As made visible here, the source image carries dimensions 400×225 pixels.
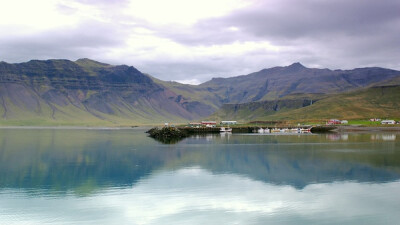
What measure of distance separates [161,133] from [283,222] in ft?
296

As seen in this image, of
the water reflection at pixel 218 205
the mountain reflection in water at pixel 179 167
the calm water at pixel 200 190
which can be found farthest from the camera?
the mountain reflection in water at pixel 179 167

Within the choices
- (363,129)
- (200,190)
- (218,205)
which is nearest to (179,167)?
(200,190)

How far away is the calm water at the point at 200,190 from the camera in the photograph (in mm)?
26266

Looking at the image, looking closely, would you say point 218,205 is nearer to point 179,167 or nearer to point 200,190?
point 200,190

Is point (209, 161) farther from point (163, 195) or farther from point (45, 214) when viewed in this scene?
point (45, 214)

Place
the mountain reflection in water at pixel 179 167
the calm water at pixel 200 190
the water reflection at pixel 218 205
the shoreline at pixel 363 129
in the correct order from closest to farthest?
the water reflection at pixel 218 205
the calm water at pixel 200 190
the mountain reflection in water at pixel 179 167
the shoreline at pixel 363 129

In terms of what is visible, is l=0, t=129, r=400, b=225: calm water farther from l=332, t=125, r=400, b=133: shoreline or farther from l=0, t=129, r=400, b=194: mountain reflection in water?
l=332, t=125, r=400, b=133: shoreline

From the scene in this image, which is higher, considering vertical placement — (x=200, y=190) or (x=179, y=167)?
(x=179, y=167)

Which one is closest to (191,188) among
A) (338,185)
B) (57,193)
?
(57,193)

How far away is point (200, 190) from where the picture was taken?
34188mm

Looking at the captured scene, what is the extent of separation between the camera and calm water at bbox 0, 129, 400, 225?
2627cm

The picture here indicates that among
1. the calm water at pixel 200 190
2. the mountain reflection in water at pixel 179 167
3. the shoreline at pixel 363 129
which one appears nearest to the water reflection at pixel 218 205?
the calm water at pixel 200 190

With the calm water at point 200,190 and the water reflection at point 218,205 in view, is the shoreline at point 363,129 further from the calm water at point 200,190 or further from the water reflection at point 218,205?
the water reflection at point 218,205

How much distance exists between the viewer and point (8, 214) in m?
26.3
